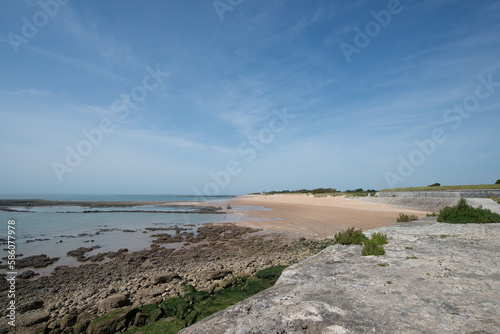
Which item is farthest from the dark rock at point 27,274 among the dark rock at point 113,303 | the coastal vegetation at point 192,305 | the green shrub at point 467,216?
the green shrub at point 467,216

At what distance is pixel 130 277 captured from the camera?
1028 centimetres

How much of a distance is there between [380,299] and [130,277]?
9.83 meters

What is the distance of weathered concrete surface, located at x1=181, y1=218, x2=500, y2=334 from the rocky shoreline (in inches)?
167

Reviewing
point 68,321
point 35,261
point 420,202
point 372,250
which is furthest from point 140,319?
point 420,202

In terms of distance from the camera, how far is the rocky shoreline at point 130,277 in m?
7.18

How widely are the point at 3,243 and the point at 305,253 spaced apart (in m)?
20.5

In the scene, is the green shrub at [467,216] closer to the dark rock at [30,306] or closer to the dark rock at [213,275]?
the dark rock at [213,275]

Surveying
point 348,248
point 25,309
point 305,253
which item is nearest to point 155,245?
point 25,309

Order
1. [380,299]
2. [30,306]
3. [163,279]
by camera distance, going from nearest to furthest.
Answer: [380,299] < [30,306] < [163,279]

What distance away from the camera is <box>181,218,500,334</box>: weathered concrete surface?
147 inches

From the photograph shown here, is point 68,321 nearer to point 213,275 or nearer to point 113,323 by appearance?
point 113,323

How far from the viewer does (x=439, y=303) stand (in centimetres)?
437

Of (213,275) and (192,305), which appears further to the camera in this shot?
(213,275)

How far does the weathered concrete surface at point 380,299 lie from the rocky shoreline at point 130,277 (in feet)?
13.9
